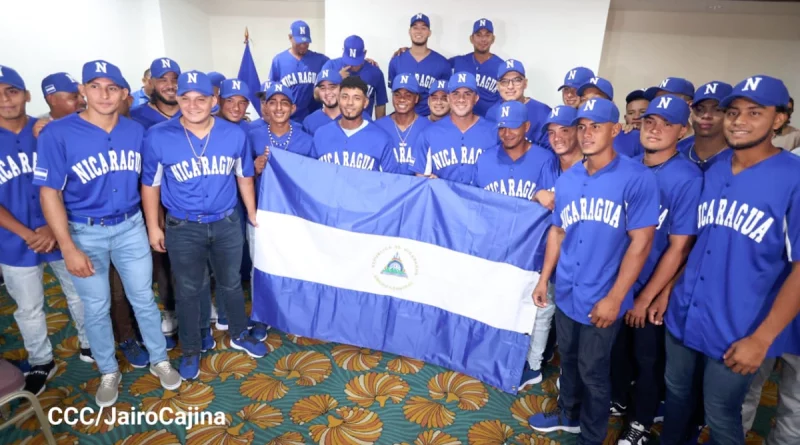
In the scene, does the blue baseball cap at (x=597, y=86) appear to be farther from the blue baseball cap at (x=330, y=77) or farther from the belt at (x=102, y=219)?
the belt at (x=102, y=219)

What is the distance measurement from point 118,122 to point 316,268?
1.53 metres

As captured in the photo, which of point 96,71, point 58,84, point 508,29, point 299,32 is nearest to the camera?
point 96,71

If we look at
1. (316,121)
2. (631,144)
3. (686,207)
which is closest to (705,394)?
(686,207)

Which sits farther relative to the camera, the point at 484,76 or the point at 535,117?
the point at 484,76

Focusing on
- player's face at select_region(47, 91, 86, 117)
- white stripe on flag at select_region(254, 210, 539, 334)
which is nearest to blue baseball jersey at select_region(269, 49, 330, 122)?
player's face at select_region(47, 91, 86, 117)

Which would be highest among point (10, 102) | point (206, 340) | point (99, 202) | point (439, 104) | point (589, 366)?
point (439, 104)

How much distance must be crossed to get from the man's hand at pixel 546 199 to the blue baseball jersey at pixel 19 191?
2.99m

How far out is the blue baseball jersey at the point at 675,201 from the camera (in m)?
2.31

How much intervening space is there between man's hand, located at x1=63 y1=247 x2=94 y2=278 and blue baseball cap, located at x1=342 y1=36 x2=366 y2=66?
3268 millimetres

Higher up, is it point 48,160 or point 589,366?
point 48,160

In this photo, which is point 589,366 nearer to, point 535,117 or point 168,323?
point 535,117

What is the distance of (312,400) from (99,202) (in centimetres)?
176

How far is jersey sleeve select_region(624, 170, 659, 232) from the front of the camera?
223 cm

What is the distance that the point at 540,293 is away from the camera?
291 centimetres
